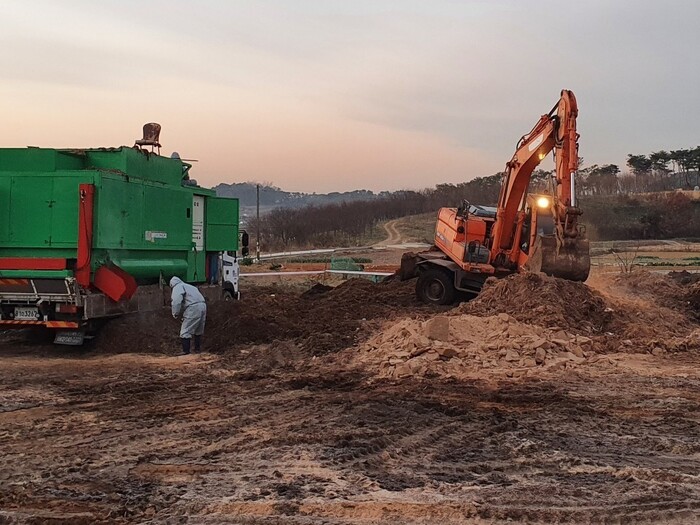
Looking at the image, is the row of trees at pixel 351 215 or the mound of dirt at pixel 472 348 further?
the row of trees at pixel 351 215

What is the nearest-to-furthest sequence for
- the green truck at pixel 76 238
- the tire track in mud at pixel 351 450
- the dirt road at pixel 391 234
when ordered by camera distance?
the tire track in mud at pixel 351 450 → the green truck at pixel 76 238 → the dirt road at pixel 391 234

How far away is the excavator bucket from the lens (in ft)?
43.4

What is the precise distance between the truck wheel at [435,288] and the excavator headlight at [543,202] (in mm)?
3070

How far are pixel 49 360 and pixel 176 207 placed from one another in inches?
138

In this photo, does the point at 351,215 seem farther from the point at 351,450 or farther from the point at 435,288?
the point at 351,450

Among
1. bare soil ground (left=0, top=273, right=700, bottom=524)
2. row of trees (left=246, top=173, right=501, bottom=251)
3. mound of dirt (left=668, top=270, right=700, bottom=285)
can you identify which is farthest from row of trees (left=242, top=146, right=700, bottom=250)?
bare soil ground (left=0, top=273, right=700, bottom=524)

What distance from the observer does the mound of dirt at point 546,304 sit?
1122 centimetres

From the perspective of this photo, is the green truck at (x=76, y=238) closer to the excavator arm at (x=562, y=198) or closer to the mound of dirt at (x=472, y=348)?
the mound of dirt at (x=472, y=348)

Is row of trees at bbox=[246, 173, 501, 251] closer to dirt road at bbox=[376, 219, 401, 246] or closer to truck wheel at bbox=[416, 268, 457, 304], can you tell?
dirt road at bbox=[376, 219, 401, 246]

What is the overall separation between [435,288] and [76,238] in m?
8.96

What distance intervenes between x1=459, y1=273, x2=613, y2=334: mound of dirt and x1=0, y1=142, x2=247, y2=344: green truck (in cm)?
568

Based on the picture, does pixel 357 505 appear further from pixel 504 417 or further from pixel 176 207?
pixel 176 207

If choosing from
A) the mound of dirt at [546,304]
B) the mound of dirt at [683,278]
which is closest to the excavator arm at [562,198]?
the mound of dirt at [546,304]

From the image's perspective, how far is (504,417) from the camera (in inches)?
273
